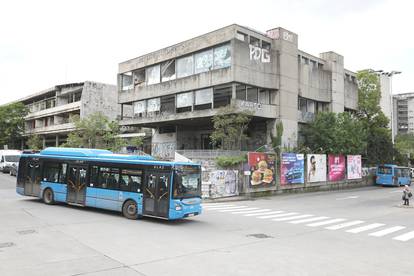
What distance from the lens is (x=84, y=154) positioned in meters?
18.7

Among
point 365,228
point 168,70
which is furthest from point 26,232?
point 168,70

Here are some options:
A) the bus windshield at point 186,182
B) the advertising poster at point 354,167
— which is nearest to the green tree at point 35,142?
the advertising poster at point 354,167

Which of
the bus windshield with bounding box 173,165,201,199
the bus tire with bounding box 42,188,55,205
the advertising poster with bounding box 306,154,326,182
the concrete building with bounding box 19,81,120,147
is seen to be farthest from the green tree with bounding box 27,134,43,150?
the bus windshield with bounding box 173,165,201,199

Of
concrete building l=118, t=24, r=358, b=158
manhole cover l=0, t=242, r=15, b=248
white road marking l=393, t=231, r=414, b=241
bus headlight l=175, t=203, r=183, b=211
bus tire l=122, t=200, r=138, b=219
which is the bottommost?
white road marking l=393, t=231, r=414, b=241

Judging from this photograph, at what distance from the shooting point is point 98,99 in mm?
62312

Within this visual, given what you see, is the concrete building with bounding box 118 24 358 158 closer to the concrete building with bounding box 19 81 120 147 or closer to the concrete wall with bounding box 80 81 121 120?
the concrete wall with bounding box 80 81 121 120

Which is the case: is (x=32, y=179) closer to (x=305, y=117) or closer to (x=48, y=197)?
(x=48, y=197)

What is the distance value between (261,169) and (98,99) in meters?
39.7

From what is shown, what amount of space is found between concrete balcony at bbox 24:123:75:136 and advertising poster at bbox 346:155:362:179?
134 ft

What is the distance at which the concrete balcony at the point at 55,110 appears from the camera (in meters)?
62.3

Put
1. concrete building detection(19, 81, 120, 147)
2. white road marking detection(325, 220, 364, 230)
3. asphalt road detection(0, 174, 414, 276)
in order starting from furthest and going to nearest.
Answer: concrete building detection(19, 81, 120, 147), white road marking detection(325, 220, 364, 230), asphalt road detection(0, 174, 414, 276)

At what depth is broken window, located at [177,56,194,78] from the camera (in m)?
37.1

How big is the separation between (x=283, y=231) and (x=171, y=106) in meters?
28.2

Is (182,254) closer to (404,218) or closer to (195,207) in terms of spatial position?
(195,207)
